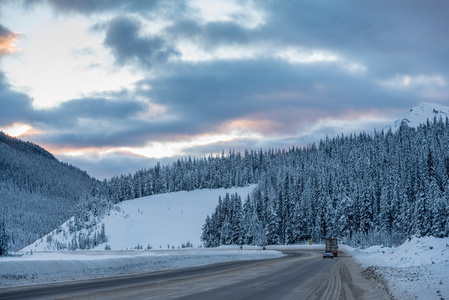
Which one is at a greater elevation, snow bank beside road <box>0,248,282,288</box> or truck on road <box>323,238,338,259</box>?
snow bank beside road <box>0,248,282,288</box>

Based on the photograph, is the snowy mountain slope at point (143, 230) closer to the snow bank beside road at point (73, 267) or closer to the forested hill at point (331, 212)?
the forested hill at point (331, 212)

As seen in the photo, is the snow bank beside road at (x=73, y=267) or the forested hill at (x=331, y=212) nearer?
the snow bank beside road at (x=73, y=267)

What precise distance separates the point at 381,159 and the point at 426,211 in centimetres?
10047

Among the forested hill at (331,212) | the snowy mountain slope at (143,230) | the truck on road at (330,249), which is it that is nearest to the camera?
the truck on road at (330,249)

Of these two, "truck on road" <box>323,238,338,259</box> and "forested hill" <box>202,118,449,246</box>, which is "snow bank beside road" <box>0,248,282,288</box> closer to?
"truck on road" <box>323,238,338,259</box>

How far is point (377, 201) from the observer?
123 meters

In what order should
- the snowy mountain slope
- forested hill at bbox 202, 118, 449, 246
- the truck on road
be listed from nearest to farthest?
the truck on road < forested hill at bbox 202, 118, 449, 246 < the snowy mountain slope

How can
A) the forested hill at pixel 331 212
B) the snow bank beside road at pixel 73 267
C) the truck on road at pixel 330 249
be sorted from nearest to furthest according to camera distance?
the snow bank beside road at pixel 73 267
the truck on road at pixel 330 249
the forested hill at pixel 331 212

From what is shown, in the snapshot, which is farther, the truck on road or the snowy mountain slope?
the snowy mountain slope

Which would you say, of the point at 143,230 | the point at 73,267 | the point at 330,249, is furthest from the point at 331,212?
the point at 73,267

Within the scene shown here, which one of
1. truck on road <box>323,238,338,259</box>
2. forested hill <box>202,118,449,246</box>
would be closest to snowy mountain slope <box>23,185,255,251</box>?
forested hill <box>202,118,449,246</box>

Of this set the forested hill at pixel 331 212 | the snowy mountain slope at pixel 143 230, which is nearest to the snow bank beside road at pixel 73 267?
the forested hill at pixel 331 212

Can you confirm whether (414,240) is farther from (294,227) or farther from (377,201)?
(377,201)

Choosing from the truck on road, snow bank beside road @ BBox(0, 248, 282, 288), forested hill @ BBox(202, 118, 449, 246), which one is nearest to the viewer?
snow bank beside road @ BBox(0, 248, 282, 288)
